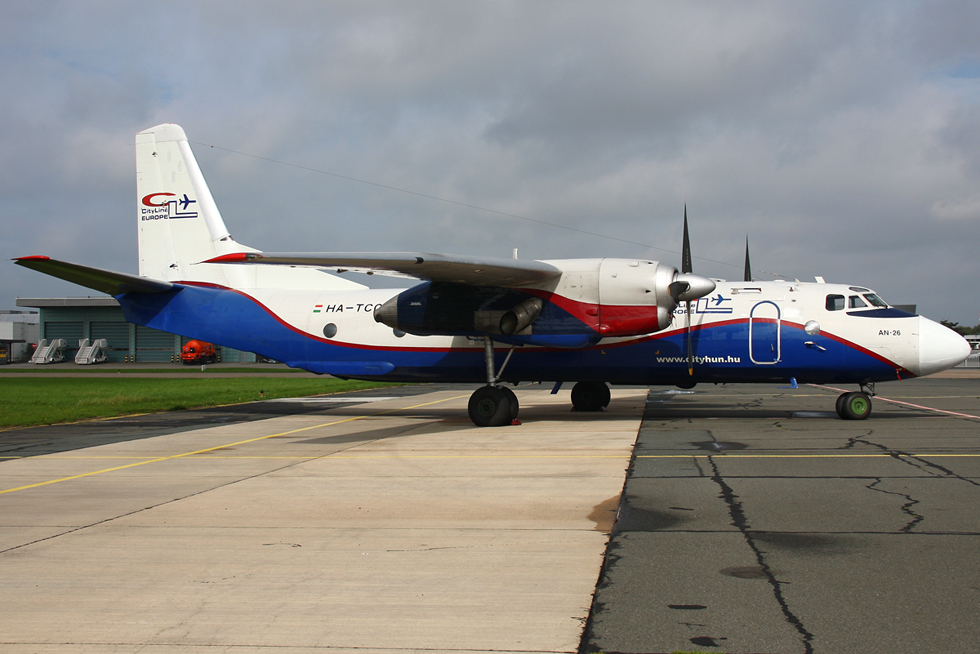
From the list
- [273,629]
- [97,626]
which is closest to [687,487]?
[273,629]

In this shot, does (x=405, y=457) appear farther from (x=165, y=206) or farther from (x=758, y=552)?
(x=165, y=206)

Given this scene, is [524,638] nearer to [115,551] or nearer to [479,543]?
[479,543]

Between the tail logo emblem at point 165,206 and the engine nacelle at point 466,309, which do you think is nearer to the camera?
the engine nacelle at point 466,309

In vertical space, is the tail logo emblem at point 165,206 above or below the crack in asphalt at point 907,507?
above

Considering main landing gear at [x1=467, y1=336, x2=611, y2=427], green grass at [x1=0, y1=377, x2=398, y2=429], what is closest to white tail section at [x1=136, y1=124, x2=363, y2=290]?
green grass at [x1=0, y1=377, x2=398, y2=429]

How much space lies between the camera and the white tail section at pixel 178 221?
65.2 feet

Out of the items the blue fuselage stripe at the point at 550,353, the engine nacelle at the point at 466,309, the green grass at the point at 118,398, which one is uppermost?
the engine nacelle at the point at 466,309

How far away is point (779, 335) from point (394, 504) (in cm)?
1082

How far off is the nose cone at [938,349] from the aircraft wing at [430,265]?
764 centimetres

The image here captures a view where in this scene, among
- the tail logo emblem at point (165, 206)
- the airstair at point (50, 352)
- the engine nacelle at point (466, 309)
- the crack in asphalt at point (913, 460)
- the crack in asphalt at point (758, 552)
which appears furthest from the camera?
the airstair at point (50, 352)

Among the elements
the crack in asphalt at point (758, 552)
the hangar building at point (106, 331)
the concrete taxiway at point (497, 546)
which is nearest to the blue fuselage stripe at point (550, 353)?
the concrete taxiway at point (497, 546)

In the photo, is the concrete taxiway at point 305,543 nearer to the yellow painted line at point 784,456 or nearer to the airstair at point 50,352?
the yellow painted line at point 784,456

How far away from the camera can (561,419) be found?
17.5 meters

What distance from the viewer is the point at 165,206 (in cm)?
2011
